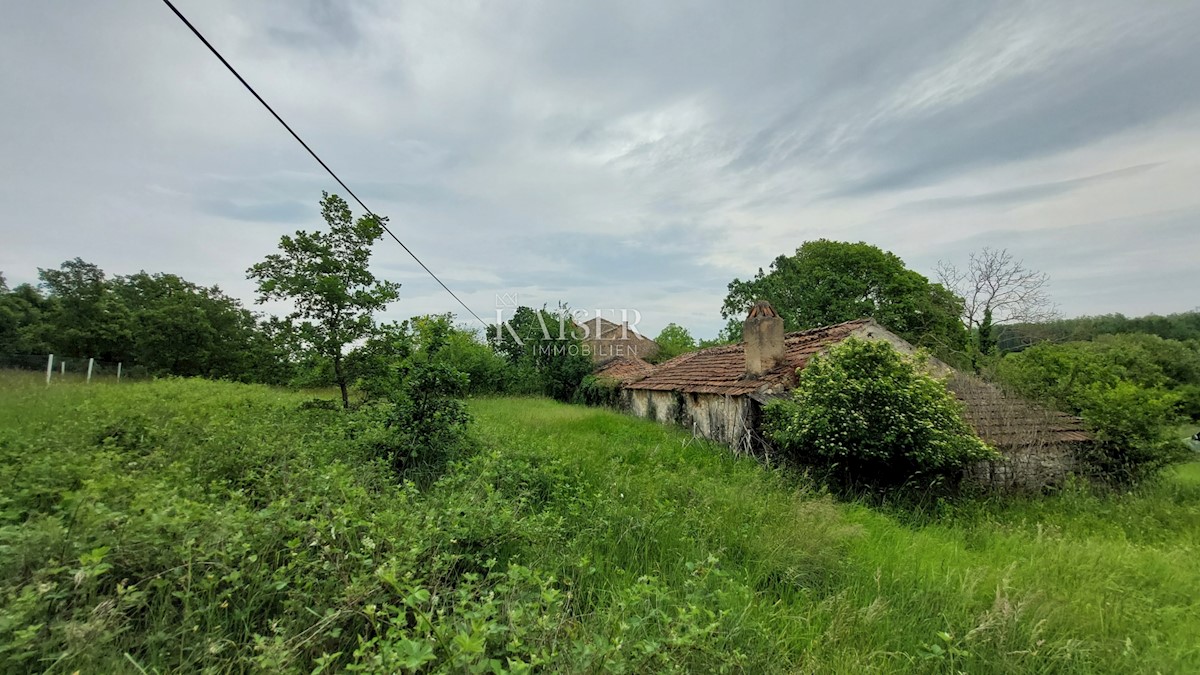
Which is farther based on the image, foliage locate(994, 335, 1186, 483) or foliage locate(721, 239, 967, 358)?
foliage locate(721, 239, 967, 358)

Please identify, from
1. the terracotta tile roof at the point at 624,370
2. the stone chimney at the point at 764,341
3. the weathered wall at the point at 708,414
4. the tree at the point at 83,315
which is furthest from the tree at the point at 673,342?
the tree at the point at 83,315

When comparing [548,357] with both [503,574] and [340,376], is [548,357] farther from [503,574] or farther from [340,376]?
[503,574]

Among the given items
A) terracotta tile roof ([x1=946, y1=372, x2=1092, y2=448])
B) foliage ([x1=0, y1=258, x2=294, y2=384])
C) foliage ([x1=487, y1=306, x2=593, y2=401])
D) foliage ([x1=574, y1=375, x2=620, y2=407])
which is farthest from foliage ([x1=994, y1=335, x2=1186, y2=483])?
foliage ([x1=0, y1=258, x2=294, y2=384])

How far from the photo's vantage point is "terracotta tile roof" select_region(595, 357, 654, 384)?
17875 mm

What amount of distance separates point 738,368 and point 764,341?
53.1 inches

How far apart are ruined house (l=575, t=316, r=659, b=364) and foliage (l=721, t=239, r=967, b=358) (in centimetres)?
923

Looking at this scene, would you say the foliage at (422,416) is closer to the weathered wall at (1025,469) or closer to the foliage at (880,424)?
the foliage at (880,424)

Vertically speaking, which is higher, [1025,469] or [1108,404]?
[1108,404]

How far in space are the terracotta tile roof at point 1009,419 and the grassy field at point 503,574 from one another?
1902mm

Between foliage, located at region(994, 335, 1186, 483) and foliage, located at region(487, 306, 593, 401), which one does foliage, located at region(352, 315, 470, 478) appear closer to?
foliage, located at region(994, 335, 1186, 483)

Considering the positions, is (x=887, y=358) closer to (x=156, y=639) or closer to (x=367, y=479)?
(x=367, y=479)

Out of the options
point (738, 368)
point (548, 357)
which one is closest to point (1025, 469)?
point (738, 368)

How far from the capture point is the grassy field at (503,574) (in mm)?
1902

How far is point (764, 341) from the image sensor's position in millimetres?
9266
